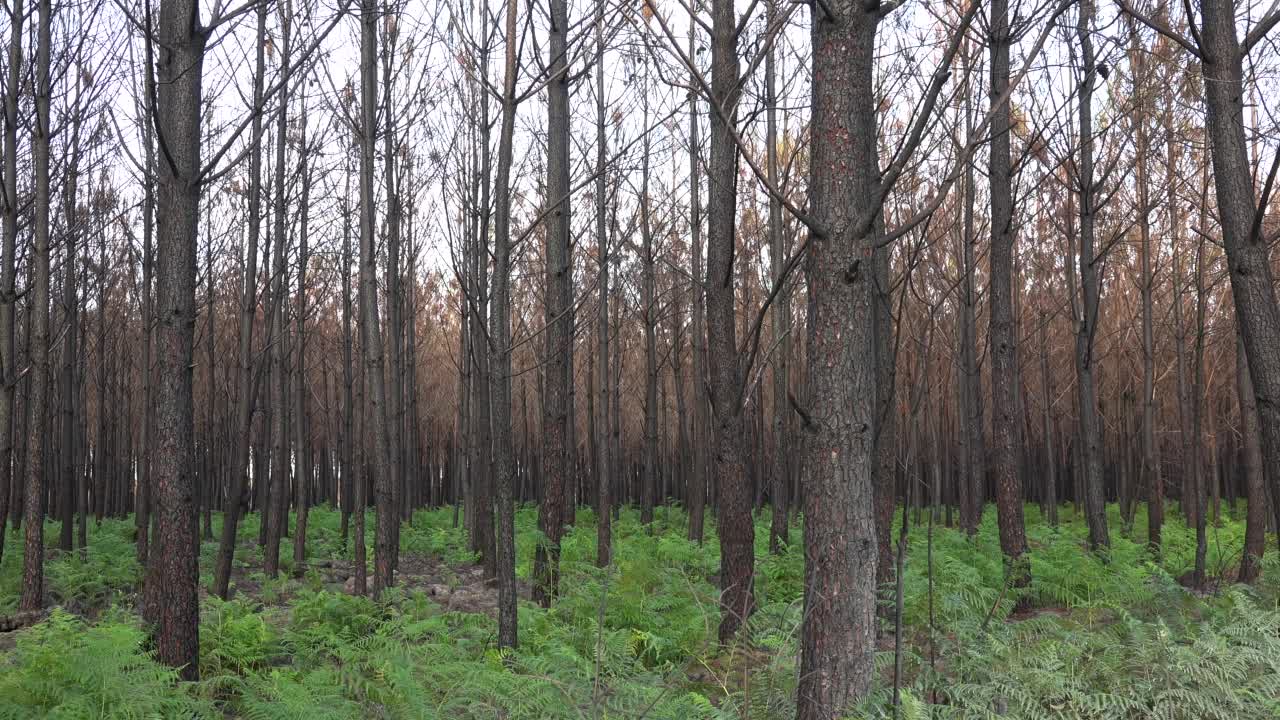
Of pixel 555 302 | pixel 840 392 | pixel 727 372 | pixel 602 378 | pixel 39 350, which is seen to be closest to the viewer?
pixel 840 392

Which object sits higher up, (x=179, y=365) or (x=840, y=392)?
(x=179, y=365)

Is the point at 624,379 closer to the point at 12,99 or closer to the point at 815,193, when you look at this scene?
the point at 12,99

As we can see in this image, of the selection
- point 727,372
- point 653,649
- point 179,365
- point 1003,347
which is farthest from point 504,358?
point 1003,347

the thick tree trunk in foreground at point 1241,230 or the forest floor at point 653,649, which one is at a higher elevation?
the thick tree trunk in foreground at point 1241,230

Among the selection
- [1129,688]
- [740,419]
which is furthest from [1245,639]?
[740,419]

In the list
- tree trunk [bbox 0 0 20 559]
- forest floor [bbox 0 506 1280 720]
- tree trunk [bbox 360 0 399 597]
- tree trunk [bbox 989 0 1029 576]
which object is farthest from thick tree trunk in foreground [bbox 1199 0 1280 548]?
tree trunk [bbox 0 0 20 559]

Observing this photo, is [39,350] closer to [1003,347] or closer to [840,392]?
[840,392]

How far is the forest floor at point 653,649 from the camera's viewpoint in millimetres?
3941

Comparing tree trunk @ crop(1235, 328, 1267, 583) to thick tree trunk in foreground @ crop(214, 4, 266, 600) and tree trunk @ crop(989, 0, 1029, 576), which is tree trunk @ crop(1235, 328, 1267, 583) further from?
thick tree trunk in foreground @ crop(214, 4, 266, 600)

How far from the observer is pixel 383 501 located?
9.40m

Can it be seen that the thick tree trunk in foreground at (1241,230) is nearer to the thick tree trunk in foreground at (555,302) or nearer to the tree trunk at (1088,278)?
the tree trunk at (1088,278)

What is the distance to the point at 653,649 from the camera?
6695 millimetres

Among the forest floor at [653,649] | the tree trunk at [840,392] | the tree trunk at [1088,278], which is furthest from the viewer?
the tree trunk at [1088,278]

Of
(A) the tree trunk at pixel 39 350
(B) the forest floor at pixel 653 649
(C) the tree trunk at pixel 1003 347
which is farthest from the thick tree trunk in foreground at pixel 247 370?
(C) the tree trunk at pixel 1003 347
